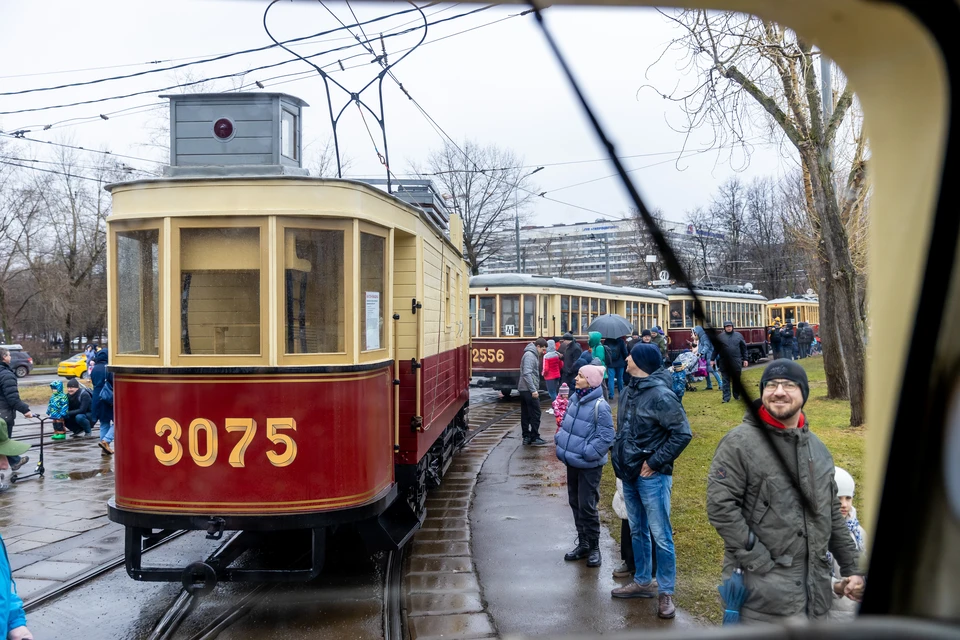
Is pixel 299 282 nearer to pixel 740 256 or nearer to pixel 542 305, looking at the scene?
pixel 542 305

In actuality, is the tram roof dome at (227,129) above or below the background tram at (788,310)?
above

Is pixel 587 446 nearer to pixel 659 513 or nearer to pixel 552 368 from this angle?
pixel 659 513

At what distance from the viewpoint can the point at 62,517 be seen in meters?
8.09

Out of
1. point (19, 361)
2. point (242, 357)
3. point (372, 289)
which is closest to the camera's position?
point (242, 357)

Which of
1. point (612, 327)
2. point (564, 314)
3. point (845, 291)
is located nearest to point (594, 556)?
point (845, 291)

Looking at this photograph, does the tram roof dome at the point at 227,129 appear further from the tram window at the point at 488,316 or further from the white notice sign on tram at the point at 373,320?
the tram window at the point at 488,316

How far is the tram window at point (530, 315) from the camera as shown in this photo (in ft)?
60.2

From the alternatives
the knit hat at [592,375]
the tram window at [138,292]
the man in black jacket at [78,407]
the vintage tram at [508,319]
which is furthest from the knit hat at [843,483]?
the vintage tram at [508,319]

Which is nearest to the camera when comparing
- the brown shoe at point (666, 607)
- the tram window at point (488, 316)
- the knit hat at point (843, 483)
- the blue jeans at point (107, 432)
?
the knit hat at point (843, 483)

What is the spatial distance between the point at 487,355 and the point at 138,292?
13315 mm

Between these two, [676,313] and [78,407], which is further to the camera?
[676,313]

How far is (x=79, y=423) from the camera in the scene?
13812 millimetres

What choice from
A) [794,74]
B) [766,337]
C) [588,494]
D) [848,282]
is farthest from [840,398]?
[766,337]

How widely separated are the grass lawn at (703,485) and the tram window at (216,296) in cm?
348
